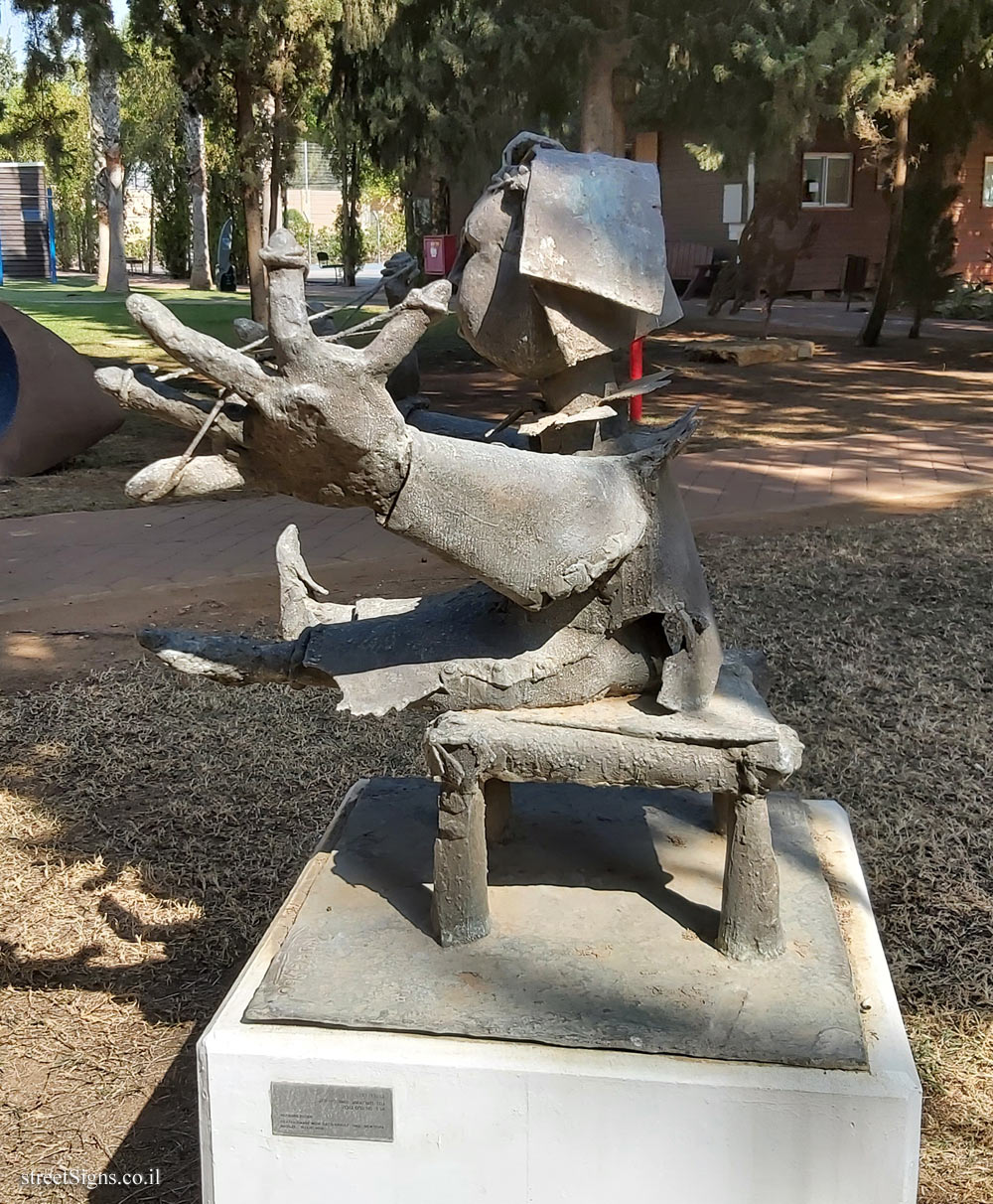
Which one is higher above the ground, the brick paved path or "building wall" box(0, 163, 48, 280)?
"building wall" box(0, 163, 48, 280)

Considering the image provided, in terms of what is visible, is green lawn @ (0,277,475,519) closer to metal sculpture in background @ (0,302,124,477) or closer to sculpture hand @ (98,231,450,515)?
metal sculpture in background @ (0,302,124,477)

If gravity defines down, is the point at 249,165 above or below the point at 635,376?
above

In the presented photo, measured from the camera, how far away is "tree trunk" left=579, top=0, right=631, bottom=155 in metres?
7.47

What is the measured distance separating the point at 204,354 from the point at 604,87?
7251mm

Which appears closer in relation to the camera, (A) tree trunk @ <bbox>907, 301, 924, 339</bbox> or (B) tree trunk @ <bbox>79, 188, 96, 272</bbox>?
(A) tree trunk @ <bbox>907, 301, 924, 339</bbox>

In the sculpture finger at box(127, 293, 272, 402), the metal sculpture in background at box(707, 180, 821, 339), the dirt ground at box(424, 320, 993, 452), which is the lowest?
the dirt ground at box(424, 320, 993, 452)

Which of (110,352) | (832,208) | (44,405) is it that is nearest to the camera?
(44,405)

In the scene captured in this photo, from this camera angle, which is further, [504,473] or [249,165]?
[249,165]

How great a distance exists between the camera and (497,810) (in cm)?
195

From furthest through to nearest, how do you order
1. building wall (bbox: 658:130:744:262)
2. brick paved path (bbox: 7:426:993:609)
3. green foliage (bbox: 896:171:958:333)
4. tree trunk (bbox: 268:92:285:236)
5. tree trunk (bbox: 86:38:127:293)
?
tree trunk (bbox: 86:38:127:293) → building wall (bbox: 658:130:744:262) → green foliage (bbox: 896:171:958:333) → tree trunk (bbox: 268:92:285:236) → brick paved path (bbox: 7:426:993:609)

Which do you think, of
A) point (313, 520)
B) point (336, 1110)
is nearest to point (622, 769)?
point (336, 1110)

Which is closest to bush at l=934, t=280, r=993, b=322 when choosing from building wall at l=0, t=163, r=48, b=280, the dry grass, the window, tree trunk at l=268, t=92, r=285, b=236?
the window

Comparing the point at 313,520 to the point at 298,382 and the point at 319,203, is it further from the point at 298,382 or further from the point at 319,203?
the point at 319,203

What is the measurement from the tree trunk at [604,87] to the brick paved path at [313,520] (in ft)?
7.82
